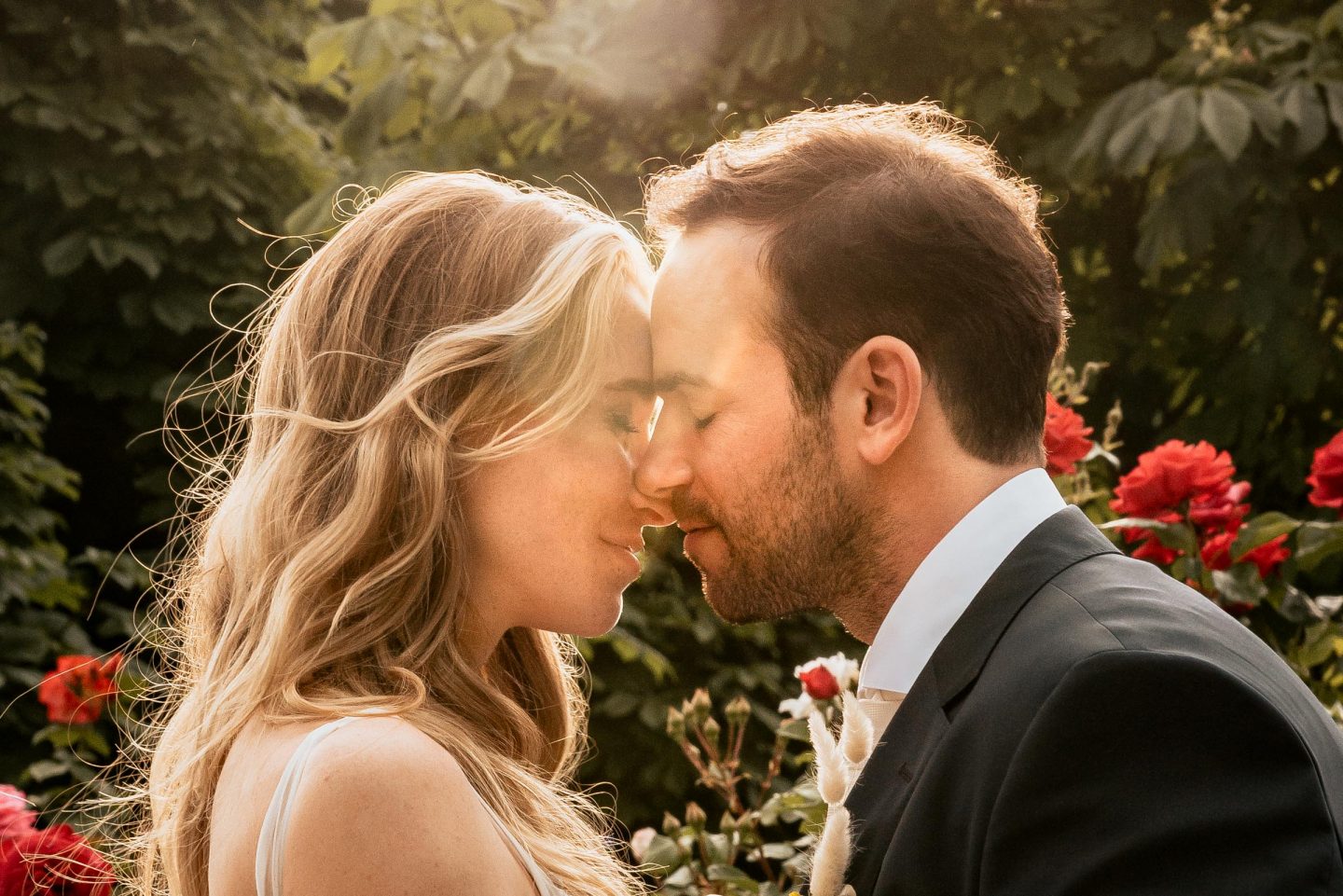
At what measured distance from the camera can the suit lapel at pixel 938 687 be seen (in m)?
1.66

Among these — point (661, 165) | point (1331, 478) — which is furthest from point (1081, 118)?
point (1331, 478)

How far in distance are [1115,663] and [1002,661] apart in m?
0.22

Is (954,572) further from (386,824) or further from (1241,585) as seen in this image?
(1241,585)

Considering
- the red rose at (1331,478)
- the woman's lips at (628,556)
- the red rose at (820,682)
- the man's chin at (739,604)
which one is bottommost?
the red rose at (820,682)

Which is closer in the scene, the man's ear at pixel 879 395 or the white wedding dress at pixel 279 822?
the white wedding dress at pixel 279 822

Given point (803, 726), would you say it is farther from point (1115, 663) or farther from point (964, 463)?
point (1115, 663)

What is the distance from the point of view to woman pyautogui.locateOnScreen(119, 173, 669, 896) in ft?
6.17

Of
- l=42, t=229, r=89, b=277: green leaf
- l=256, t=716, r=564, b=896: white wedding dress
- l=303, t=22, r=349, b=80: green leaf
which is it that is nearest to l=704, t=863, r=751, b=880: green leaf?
l=256, t=716, r=564, b=896: white wedding dress

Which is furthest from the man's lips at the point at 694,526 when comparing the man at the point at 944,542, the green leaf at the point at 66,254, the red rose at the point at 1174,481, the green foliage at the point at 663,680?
the green leaf at the point at 66,254

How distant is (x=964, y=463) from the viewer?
2.01m

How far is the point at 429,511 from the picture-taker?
2018 millimetres

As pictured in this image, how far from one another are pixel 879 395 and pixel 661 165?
10.2 ft

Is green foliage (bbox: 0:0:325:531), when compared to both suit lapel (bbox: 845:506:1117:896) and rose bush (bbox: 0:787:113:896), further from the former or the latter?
suit lapel (bbox: 845:506:1117:896)

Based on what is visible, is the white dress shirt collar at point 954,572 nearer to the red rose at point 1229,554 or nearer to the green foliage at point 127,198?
the red rose at point 1229,554
